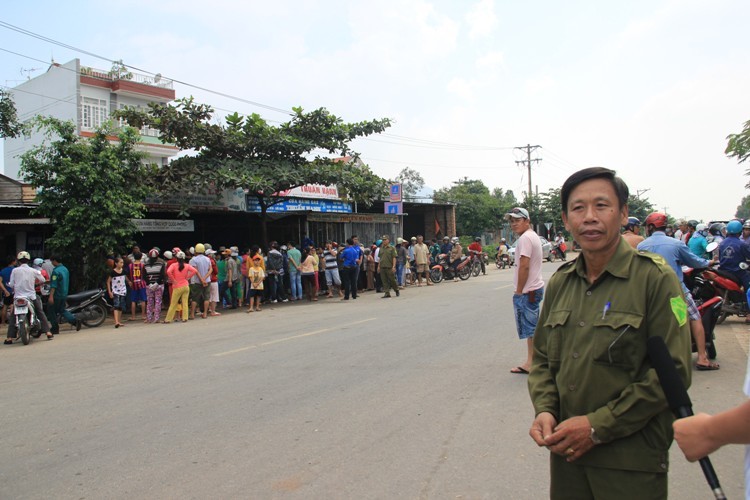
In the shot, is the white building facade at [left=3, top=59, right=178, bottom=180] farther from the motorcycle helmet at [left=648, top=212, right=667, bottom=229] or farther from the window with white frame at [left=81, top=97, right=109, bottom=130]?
the motorcycle helmet at [left=648, top=212, right=667, bottom=229]

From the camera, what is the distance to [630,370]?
198cm

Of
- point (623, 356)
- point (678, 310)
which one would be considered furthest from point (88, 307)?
point (678, 310)

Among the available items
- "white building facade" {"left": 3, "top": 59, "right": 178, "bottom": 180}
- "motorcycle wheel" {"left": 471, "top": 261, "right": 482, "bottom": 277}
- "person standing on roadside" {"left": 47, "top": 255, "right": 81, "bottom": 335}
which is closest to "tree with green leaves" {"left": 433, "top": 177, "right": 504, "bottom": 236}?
"motorcycle wheel" {"left": 471, "top": 261, "right": 482, "bottom": 277}

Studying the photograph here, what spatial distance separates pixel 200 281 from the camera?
1395 cm

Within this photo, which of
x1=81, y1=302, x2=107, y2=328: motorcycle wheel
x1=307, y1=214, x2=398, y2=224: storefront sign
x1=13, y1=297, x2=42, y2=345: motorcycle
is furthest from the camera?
x1=307, y1=214, x2=398, y2=224: storefront sign

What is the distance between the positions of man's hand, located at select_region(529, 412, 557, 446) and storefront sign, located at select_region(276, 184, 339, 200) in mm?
18149

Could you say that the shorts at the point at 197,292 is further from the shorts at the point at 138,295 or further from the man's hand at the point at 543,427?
the man's hand at the point at 543,427

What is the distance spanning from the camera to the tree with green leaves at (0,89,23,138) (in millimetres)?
17688

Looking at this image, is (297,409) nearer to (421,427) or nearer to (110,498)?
(421,427)

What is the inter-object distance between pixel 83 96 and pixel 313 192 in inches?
902

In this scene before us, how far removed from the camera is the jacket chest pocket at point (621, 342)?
197 centimetres

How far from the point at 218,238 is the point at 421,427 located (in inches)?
758

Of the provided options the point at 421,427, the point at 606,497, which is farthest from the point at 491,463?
the point at 606,497

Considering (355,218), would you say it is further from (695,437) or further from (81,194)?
(695,437)
